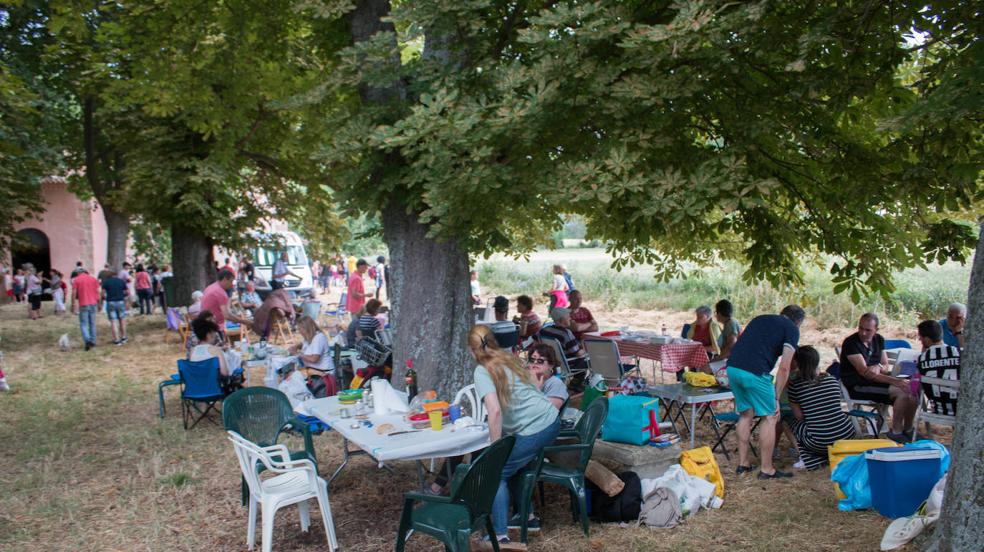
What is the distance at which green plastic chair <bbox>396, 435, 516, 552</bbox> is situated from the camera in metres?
4.18

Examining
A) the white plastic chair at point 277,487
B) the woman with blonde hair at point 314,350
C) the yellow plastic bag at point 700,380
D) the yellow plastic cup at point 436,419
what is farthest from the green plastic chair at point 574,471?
the woman with blonde hair at point 314,350

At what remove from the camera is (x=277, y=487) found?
→ 16.6 feet

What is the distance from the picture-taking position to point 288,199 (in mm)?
17734

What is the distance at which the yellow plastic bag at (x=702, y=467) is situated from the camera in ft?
19.4

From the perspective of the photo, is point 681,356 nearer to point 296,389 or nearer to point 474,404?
point 474,404

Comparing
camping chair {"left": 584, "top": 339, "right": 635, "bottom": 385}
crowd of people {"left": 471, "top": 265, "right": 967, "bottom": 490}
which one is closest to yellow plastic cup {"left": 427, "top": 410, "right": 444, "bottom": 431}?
crowd of people {"left": 471, "top": 265, "right": 967, "bottom": 490}

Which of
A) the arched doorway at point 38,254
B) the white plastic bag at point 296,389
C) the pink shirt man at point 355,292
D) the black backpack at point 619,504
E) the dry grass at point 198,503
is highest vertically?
the arched doorway at point 38,254

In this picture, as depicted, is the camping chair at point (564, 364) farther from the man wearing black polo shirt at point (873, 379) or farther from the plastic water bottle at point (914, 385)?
the plastic water bottle at point (914, 385)

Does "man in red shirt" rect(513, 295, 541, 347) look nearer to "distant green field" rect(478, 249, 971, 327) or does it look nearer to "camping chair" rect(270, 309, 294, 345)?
"distant green field" rect(478, 249, 971, 327)

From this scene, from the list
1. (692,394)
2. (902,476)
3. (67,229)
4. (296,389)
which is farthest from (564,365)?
(67,229)

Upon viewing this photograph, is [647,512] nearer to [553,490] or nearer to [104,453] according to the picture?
[553,490]

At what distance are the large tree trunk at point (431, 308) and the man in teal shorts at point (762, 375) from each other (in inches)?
101

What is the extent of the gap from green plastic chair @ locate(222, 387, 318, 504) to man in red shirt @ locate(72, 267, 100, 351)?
427 inches

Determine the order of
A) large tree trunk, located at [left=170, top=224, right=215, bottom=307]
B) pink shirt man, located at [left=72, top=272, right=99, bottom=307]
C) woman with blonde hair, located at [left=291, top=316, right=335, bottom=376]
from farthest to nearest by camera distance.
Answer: large tree trunk, located at [left=170, top=224, right=215, bottom=307] → pink shirt man, located at [left=72, top=272, right=99, bottom=307] → woman with blonde hair, located at [left=291, top=316, right=335, bottom=376]
